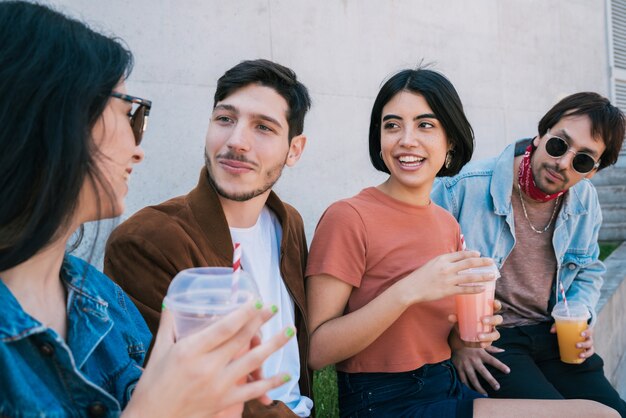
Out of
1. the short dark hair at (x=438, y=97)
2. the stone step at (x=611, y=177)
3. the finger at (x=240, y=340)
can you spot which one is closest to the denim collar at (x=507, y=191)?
the short dark hair at (x=438, y=97)

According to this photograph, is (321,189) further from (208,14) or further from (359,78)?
(208,14)

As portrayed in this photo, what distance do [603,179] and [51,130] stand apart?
8.70 m

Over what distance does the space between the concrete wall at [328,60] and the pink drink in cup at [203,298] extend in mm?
2641

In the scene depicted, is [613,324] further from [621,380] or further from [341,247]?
[341,247]

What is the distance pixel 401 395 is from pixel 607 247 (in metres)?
6.33

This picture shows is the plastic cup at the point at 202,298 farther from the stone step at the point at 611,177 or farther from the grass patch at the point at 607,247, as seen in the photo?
the stone step at the point at 611,177

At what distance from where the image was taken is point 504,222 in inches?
132

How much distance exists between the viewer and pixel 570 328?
10.2 ft

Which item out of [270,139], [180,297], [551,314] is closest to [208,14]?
[270,139]

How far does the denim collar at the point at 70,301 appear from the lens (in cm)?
116

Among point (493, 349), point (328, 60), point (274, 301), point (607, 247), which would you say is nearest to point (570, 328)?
point (493, 349)

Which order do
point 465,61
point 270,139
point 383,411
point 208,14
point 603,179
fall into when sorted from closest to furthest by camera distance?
point 383,411 → point 270,139 → point 208,14 → point 465,61 → point 603,179

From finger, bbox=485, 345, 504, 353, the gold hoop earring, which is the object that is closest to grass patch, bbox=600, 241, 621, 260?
finger, bbox=485, 345, 504, 353

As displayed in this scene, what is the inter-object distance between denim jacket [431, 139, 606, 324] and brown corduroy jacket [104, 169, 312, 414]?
1341 millimetres
